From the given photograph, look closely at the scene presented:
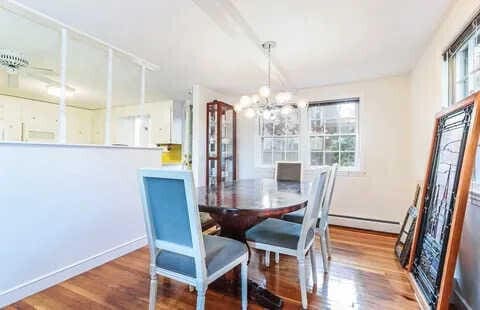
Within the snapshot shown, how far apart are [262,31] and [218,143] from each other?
239 centimetres

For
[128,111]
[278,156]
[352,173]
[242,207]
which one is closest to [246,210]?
[242,207]

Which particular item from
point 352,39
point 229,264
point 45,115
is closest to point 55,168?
point 229,264

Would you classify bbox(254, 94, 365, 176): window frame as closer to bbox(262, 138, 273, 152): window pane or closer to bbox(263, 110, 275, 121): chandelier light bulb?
bbox(262, 138, 273, 152): window pane

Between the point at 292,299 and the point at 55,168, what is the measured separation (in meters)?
2.25

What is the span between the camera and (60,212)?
7.25ft

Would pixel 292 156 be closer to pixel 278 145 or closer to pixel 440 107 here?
pixel 278 145

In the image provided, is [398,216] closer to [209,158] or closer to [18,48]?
[209,158]

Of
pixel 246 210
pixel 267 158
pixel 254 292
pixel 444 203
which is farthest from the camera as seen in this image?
pixel 267 158

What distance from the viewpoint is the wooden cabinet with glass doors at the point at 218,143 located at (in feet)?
14.9

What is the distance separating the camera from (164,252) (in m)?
1.58

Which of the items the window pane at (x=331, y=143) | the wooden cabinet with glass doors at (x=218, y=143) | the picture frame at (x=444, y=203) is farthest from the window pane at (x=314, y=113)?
the picture frame at (x=444, y=203)

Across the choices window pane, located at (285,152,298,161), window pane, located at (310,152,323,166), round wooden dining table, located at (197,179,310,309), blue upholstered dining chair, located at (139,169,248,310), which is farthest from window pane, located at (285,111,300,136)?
blue upholstered dining chair, located at (139,169,248,310)

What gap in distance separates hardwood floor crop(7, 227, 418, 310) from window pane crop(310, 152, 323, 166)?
1.88 meters

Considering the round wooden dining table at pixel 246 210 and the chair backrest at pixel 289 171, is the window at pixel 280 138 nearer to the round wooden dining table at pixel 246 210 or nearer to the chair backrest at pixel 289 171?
the chair backrest at pixel 289 171
